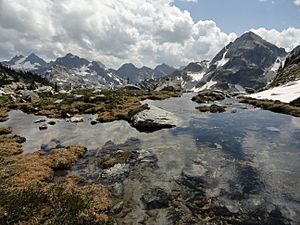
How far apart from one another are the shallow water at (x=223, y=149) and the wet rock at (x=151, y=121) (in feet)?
4.41

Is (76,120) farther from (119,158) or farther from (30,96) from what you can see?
(30,96)

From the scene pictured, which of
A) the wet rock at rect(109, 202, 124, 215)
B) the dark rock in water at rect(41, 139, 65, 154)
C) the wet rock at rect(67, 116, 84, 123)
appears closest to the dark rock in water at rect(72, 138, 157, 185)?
the wet rock at rect(109, 202, 124, 215)

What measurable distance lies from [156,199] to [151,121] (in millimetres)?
23753

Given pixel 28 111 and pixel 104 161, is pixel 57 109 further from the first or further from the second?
pixel 104 161

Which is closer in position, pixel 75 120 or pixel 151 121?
pixel 151 121

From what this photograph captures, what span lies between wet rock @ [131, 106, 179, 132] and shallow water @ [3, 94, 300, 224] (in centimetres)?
135

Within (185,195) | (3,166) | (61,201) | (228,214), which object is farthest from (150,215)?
(3,166)

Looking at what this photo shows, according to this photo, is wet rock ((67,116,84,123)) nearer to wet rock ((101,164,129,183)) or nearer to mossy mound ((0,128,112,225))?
mossy mound ((0,128,112,225))

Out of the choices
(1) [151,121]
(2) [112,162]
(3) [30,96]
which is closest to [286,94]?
(1) [151,121]

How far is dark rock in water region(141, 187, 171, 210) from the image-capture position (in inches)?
750

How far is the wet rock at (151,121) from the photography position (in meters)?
42.5

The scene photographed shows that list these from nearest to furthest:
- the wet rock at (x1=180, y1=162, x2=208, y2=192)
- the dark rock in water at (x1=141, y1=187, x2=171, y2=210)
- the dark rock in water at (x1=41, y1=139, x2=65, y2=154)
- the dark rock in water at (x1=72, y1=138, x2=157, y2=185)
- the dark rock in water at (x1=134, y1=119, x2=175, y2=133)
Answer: the dark rock in water at (x1=141, y1=187, x2=171, y2=210) < the wet rock at (x1=180, y1=162, x2=208, y2=192) < the dark rock in water at (x1=72, y1=138, x2=157, y2=185) < the dark rock in water at (x1=41, y1=139, x2=65, y2=154) < the dark rock in water at (x1=134, y1=119, x2=175, y2=133)

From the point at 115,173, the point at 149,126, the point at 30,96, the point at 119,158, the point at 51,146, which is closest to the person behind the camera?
the point at 115,173

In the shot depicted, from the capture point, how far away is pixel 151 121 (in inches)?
1697
